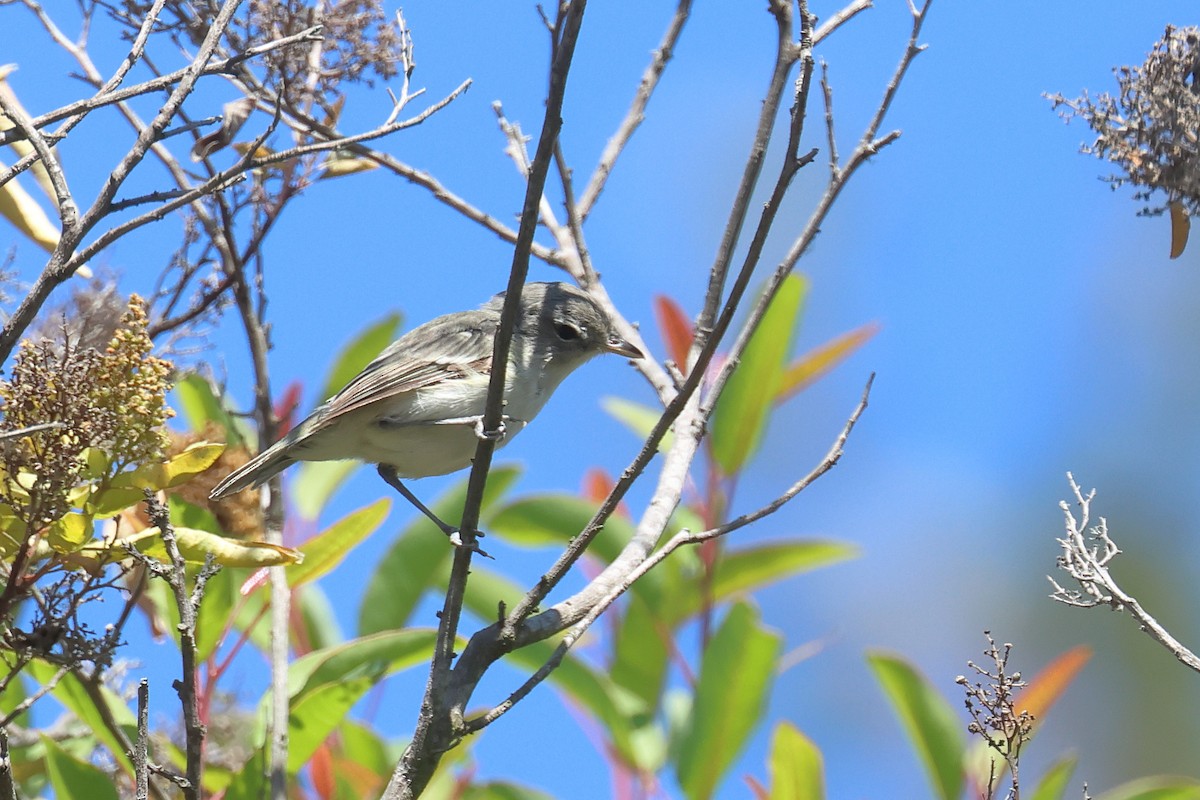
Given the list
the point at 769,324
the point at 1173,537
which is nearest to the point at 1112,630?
the point at 1173,537

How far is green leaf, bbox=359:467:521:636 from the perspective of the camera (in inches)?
141

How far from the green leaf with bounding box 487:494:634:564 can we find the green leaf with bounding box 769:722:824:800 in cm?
80

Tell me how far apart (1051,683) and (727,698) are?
886 mm

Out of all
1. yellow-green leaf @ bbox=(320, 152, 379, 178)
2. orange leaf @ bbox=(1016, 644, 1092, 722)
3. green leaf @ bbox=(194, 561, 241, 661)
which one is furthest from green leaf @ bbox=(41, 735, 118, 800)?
orange leaf @ bbox=(1016, 644, 1092, 722)

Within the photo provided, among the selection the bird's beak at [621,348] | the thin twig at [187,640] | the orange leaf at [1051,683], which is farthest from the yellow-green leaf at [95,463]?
the orange leaf at [1051,683]

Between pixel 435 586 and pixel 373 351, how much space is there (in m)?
0.86

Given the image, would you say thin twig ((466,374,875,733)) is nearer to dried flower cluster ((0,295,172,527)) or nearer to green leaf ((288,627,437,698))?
green leaf ((288,627,437,698))

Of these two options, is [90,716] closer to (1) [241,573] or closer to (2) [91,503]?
(1) [241,573]

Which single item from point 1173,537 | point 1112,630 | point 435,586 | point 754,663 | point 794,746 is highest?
point 1173,537

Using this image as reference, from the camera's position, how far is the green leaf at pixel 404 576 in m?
3.58

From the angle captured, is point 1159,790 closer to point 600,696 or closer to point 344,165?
point 600,696

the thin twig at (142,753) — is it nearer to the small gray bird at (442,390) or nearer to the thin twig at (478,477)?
the thin twig at (478,477)

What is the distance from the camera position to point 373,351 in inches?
162

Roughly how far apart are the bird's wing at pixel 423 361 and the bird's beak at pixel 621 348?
0.36m
